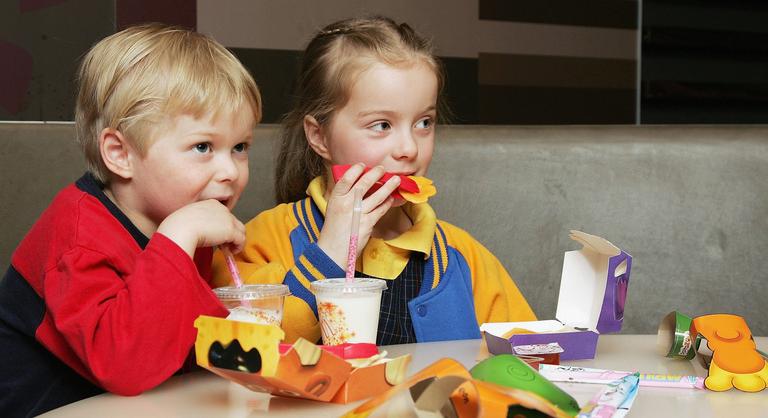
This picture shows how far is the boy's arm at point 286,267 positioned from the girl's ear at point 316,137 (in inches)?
4.6

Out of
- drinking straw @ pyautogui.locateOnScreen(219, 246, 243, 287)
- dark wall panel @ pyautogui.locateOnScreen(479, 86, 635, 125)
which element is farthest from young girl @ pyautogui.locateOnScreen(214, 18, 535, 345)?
dark wall panel @ pyautogui.locateOnScreen(479, 86, 635, 125)

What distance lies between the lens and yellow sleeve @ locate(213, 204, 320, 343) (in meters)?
1.33

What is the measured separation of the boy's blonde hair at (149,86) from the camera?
1.24 meters

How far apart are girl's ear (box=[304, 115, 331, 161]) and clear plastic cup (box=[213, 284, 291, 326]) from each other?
559mm

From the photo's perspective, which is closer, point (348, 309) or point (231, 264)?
point (348, 309)

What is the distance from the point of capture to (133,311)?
3.33 ft

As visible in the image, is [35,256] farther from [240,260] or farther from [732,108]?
[732,108]

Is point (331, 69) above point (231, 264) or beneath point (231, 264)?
above

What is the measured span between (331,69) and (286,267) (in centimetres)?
37

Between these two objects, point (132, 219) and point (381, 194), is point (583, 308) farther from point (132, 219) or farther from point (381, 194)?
point (132, 219)

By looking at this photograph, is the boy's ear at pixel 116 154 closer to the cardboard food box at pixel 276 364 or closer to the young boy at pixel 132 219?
the young boy at pixel 132 219

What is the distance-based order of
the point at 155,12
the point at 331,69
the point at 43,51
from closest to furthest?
1. the point at 331,69
2. the point at 43,51
3. the point at 155,12

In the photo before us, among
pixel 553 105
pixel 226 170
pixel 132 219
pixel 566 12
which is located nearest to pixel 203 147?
pixel 226 170

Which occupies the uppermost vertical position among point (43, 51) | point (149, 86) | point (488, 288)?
point (43, 51)
